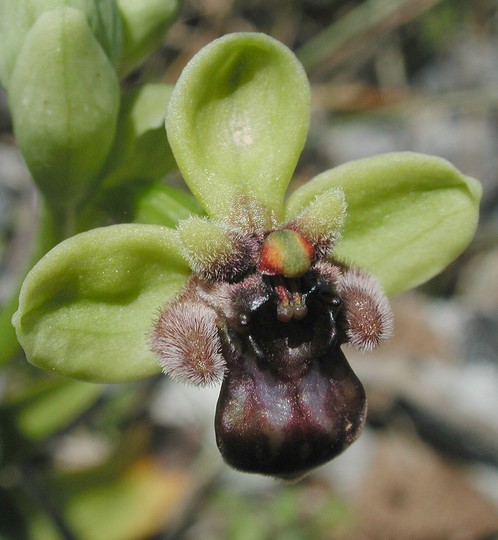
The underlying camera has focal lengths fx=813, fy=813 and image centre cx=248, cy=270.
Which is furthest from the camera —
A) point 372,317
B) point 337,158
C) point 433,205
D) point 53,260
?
point 337,158

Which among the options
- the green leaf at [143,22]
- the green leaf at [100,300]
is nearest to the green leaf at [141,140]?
the green leaf at [143,22]

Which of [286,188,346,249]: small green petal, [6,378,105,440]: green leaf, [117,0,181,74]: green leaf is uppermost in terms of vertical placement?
[117,0,181,74]: green leaf

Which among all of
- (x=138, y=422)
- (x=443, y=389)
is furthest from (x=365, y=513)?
(x=138, y=422)

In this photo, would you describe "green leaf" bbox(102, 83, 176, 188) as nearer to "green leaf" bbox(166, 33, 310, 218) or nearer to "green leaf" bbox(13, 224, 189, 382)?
"green leaf" bbox(166, 33, 310, 218)

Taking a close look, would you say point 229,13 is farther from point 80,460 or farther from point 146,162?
point 146,162

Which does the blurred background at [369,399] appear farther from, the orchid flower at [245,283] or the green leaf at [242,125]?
the green leaf at [242,125]

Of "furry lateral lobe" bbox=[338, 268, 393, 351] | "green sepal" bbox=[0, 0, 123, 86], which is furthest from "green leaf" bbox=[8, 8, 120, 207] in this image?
"furry lateral lobe" bbox=[338, 268, 393, 351]
